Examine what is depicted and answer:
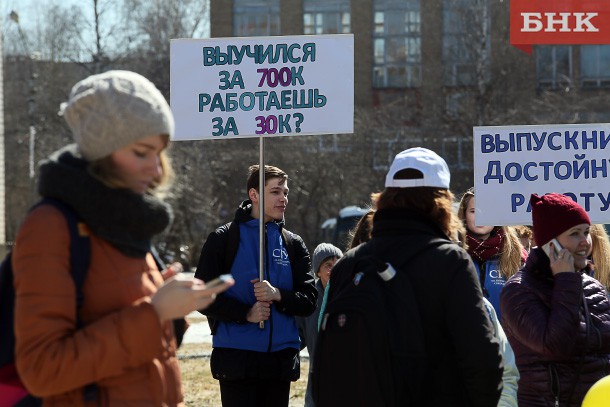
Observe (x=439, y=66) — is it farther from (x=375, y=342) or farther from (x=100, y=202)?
(x=100, y=202)

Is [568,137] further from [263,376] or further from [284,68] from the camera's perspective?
[263,376]

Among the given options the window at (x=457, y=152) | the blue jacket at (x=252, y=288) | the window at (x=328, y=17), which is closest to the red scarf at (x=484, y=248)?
the blue jacket at (x=252, y=288)

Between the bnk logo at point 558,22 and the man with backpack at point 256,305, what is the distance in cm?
222

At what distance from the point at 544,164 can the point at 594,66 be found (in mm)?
39603

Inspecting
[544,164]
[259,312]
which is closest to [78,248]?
[259,312]

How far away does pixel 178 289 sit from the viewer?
9.55 ft

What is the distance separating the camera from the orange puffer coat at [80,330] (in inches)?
110

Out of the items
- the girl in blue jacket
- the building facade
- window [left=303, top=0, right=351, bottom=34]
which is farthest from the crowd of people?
window [left=303, top=0, right=351, bottom=34]

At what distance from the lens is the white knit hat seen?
2965 millimetres

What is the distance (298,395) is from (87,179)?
805 centimetres

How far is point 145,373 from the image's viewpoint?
2.96m

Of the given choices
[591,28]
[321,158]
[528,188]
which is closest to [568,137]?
[528,188]

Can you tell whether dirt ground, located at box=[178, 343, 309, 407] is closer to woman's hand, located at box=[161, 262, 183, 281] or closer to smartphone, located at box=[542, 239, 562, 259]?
smartphone, located at box=[542, 239, 562, 259]

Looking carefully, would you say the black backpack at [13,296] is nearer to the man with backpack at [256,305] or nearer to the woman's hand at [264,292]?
the man with backpack at [256,305]
